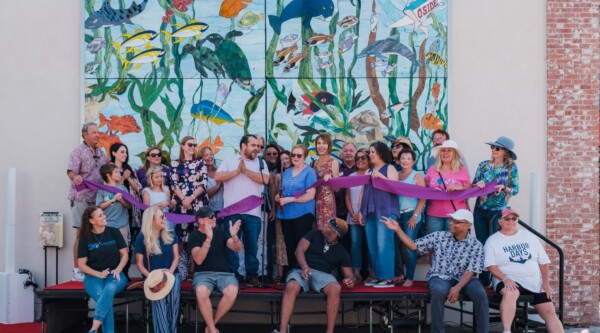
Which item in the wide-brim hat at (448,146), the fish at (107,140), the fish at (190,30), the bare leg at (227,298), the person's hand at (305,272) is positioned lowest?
the bare leg at (227,298)

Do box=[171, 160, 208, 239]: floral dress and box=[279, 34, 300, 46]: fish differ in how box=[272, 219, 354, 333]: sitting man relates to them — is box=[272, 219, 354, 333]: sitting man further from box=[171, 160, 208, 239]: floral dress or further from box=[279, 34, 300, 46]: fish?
box=[279, 34, 300, 46]: fish

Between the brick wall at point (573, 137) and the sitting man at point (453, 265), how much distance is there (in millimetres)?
2179

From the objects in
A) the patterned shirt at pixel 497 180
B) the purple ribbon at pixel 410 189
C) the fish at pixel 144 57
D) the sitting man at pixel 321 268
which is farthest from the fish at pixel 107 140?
the patterned shirt at pixel 497 180

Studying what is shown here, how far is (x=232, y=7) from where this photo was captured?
35.9ft

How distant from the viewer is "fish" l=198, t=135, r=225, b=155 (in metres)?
Answer: 10.9

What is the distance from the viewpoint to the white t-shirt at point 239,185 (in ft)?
32.5

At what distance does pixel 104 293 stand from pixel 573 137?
6.61m

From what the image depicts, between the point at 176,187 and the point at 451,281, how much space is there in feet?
11.8

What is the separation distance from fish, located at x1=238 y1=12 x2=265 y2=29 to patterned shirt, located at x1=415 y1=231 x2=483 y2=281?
3.92m

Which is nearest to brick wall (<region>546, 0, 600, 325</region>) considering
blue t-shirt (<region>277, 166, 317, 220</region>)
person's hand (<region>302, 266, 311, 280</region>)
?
blue t-shirt (<region>277, 166, 317, 220</region>)

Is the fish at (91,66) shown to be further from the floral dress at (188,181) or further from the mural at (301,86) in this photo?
the floral dress at (188,181)

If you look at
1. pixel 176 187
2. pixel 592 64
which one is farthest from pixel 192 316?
pixel 592 64

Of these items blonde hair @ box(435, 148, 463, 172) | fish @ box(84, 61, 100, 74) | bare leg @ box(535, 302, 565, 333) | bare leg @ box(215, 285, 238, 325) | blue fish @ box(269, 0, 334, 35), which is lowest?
bare leg @ box(535, 302, 565, 333)

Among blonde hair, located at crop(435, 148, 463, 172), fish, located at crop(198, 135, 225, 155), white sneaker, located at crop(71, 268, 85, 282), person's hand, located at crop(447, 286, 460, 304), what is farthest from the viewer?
fish, located at crop(198, 135, 225, 155)
